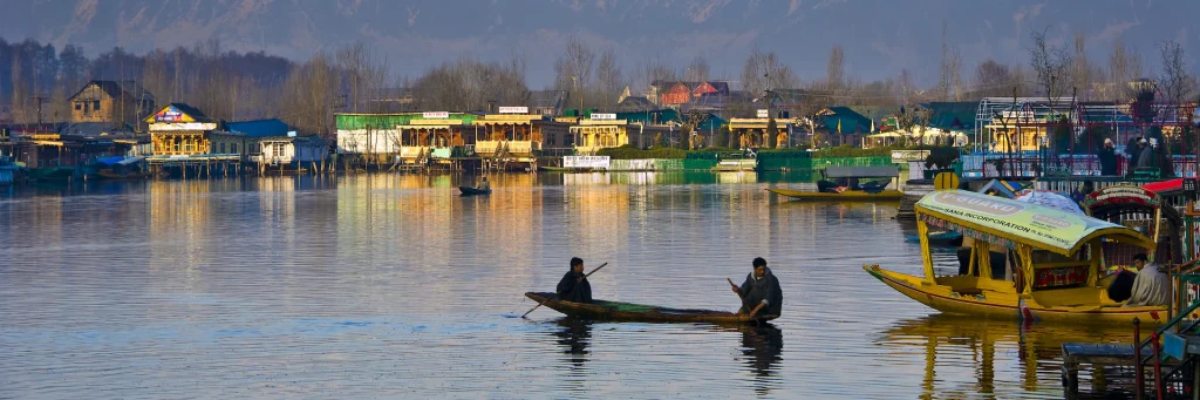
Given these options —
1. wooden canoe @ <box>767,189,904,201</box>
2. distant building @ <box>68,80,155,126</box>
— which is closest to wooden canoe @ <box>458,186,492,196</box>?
wooden canoe @ <box>767,189,904,201</box>

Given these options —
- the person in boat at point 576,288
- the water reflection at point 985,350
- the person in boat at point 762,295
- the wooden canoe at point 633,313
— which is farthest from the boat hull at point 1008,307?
the person in boat at point 576,288

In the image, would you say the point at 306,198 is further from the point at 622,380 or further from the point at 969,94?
the point at 969,94

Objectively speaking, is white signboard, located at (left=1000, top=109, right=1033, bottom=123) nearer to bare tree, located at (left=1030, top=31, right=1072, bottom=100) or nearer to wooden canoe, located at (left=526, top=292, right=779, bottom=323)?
bare tree, located at (left=1030, top=31, right=1072, bottom=100)

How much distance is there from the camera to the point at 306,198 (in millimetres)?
87062

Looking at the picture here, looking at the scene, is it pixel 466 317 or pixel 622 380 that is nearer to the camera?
pixel 622 380

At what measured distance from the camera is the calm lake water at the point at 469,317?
23266 millimetres

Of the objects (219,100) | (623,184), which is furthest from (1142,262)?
(219,100)

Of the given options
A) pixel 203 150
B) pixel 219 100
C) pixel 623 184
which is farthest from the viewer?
pixel 219 100

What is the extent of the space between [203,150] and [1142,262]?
12155 centimetres

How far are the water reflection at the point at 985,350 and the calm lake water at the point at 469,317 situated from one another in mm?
64

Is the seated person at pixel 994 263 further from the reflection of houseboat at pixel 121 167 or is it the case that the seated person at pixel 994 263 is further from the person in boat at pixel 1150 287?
the reflection of houseboat at pixel 121 167

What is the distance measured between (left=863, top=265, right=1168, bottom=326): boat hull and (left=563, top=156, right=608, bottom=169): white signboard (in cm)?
10940

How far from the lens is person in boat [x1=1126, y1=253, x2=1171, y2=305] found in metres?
25.3

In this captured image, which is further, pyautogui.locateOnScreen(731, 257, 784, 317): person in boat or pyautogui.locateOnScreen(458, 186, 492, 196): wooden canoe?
pyautogui.locateOnScreen(458, 186, 492, 196): wooden canoe
